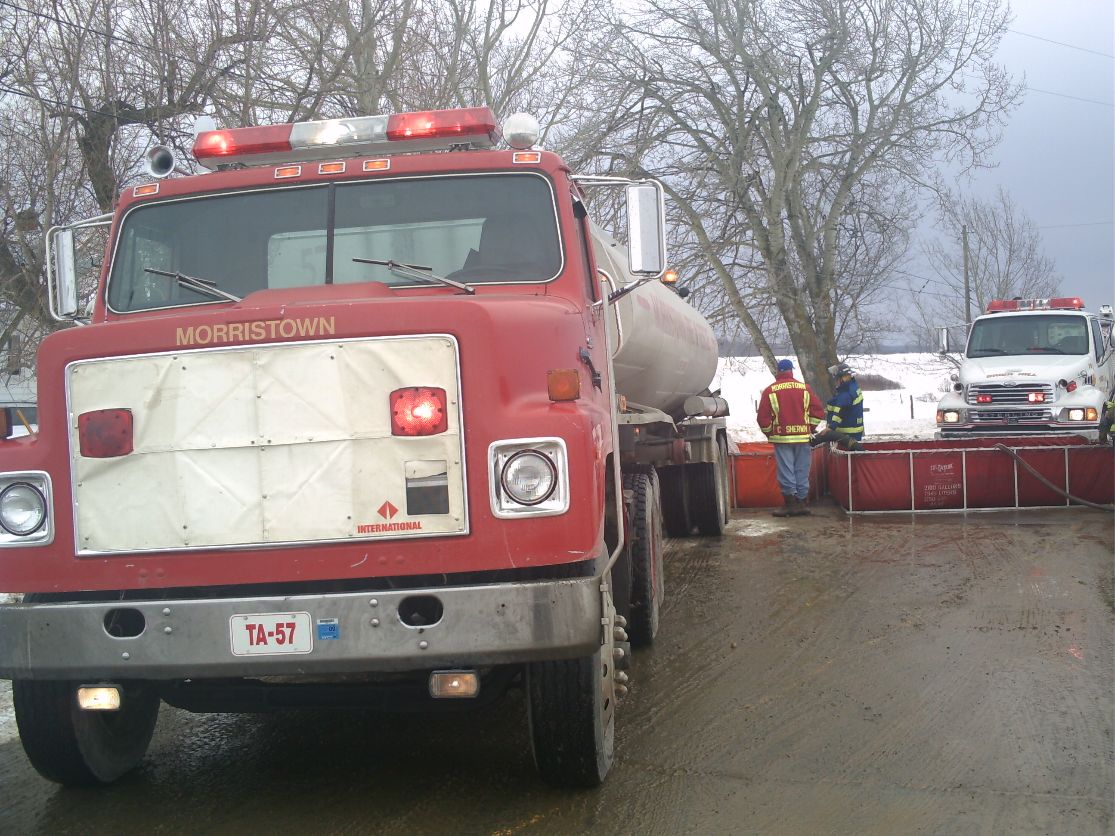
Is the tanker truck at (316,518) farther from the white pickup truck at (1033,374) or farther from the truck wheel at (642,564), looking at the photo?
the white pickup truck at (1033,374)

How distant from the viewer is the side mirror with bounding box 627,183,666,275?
521 cm

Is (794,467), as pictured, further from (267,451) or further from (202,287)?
(267,451)

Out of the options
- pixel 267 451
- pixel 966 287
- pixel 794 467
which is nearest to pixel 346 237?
pixel 267 451

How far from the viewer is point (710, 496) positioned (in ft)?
36.2

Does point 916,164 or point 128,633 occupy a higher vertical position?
point 916,164

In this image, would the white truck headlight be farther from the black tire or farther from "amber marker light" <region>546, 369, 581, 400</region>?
the black tire

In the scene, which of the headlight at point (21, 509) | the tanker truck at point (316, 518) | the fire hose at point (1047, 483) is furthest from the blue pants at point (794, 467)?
the headlight at point (21, 509)

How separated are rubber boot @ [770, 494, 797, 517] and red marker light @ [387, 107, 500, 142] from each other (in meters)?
8.42

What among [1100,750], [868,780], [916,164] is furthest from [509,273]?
[916,164]

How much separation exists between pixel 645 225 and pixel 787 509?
833 cm

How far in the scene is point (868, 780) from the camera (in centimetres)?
448

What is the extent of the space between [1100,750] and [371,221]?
407 cm

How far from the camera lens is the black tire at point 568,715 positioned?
13.7 feet

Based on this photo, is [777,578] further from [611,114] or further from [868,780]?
[611,114]
